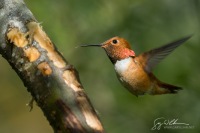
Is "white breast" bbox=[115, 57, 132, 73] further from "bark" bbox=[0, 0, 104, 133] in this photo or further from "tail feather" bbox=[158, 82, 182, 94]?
"bark" bbox=[0, 0, 104, 133]

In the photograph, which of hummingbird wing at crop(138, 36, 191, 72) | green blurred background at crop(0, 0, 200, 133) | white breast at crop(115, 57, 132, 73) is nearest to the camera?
hummingbird wing at crop(138, 36, 191, 72)

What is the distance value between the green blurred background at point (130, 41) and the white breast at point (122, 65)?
190 cm

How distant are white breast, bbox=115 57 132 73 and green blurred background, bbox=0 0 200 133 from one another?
190 cm

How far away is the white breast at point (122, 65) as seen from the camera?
14.1 feet

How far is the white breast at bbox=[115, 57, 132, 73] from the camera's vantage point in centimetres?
431

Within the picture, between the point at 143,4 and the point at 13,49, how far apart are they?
11.9 ft

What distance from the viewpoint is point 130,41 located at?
21.9 feet

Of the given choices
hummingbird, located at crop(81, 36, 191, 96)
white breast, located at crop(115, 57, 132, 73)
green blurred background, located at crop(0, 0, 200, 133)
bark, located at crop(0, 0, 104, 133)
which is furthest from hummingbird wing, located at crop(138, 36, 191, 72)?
green blurred background, located at crop(0, 0, 200, 133)

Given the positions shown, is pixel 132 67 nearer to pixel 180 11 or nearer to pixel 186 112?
pixel 186 112

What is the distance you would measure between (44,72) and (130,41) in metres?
3.61

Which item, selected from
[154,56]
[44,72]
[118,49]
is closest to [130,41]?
[118,49]

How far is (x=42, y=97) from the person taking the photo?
3096 millimetres

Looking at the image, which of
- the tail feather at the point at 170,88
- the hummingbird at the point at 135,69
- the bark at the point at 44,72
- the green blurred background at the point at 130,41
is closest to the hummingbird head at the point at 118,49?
the hummingbird at the point at 135,69

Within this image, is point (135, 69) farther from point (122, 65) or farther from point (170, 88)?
point (170, 88)
